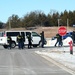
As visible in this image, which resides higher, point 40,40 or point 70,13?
point 70,13

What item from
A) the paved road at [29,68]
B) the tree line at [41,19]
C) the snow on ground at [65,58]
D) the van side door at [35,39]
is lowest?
the paved road at [29,68]

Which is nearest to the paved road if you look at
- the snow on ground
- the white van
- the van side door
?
the snow on ground

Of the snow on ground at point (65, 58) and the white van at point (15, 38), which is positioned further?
the white van at point (15, 38)

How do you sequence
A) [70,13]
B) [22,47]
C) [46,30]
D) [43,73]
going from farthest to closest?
[70,13]
[46,30]
[22,47]
[43,73]

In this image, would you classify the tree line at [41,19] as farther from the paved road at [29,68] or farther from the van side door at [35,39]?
the paved road at [29,68]

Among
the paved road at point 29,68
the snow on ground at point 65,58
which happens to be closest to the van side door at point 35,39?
the snow on ground at point 65,58

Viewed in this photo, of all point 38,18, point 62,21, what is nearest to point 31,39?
point 62,21

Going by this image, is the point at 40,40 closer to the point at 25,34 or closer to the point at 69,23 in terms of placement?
the point at 25,34

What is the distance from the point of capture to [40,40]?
42.8 metres

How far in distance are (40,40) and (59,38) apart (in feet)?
7.66

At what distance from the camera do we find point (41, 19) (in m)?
145

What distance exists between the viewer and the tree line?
462 ft

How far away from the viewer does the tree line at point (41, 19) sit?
140875mm

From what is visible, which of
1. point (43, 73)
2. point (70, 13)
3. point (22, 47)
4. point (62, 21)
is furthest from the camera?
point (70, 13)
